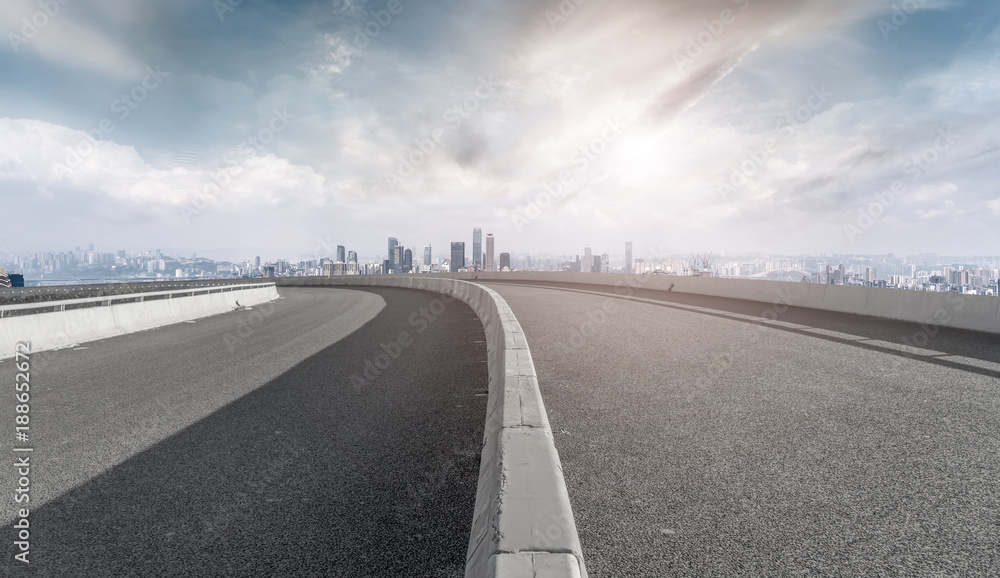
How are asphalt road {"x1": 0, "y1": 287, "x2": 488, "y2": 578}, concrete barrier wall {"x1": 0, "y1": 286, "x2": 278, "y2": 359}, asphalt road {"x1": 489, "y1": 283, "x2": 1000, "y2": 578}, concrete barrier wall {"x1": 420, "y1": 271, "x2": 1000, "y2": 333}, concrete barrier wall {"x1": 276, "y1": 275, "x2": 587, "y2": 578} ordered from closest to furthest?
concrete barrier wall {"x1": 276, "y1": 275, "x2": 587, "y2": 578}
asphalt road {"x1": 489, "y1": 283, "x2": 1000, "y2": 578}
asphalt road {"x1": 0, "y1": 287, "x2": 488, "y2": 578}
concrete barrier wall {"x1": 0, "y1": 286, "x2": 278, "y2": 359}
concrete barrier wall {"x1": 420, "y1": 271, "x2": 1000, "y2": 333}

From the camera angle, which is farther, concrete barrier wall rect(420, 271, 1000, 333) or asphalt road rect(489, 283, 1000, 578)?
concrete barrier wall rect(420, 271, 1000, 333)

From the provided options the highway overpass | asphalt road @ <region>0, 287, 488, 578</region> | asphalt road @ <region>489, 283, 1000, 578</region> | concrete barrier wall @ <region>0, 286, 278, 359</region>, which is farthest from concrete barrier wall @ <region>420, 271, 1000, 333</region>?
concrete barrier wall @ <region>0, 286, 278, 359</region>

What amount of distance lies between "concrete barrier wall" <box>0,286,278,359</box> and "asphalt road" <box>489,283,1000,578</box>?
10.4 meters

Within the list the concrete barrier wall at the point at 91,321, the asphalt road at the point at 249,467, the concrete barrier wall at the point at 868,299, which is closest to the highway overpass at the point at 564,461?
the asphalt road at the point at 249,467

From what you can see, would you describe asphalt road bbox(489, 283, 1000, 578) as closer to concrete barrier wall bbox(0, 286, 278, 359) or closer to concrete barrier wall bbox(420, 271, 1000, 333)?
concrete barrier wall bbox(420, 271, 1000, 333)

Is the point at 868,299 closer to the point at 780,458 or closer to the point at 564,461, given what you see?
the point at 780,458

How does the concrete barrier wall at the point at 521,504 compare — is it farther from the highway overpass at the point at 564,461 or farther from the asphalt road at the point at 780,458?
the asphalt road at the point at 780,458

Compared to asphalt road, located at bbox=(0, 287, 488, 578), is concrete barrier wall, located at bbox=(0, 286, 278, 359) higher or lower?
higher

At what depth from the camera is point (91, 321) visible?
470 inches

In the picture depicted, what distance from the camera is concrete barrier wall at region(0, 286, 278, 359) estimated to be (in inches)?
390

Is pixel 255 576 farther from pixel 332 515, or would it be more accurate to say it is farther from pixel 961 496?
pixel 961 496

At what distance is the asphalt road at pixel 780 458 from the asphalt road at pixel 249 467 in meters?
1.10

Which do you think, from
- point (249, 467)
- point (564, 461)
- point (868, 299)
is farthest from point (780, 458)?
point (868, 299)

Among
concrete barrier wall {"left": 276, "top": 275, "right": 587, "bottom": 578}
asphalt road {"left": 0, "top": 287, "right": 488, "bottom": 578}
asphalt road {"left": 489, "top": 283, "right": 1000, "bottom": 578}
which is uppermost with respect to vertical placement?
concrete barrier wall {"left": 276, "top": 275, "right": 587, "bottom": 578}
